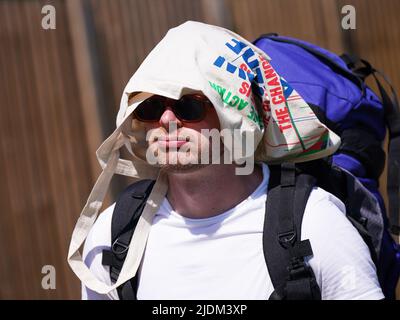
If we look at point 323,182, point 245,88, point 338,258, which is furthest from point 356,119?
point 338,258

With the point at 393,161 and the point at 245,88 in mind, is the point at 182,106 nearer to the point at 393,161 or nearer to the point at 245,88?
the point at 245,88

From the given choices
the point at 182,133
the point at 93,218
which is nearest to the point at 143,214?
the point at 93,218

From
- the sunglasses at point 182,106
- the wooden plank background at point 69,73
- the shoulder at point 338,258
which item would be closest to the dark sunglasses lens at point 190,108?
the sunglasses at point 182,106

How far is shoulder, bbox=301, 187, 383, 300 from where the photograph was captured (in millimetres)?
1952

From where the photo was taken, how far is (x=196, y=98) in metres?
2.09

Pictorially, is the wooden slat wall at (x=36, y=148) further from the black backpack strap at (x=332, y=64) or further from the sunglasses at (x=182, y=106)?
the sunglasses at (x=182, y=106)

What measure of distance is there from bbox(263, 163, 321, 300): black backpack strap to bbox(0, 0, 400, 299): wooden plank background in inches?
92.6

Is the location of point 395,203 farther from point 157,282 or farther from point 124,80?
point 124,80

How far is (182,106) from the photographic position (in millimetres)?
2100

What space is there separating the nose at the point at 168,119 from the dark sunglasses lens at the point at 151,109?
0.10 feet

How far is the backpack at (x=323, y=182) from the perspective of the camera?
1.97 metres

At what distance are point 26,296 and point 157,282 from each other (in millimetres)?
2400

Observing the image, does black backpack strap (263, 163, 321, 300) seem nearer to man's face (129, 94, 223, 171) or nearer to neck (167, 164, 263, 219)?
neck (167, 164, 263, 219)

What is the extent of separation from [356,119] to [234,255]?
69 cm
